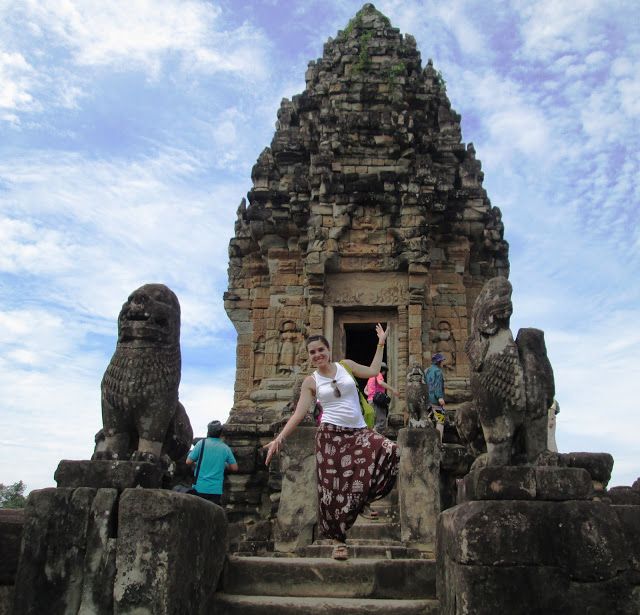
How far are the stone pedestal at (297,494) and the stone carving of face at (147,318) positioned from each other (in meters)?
3.11

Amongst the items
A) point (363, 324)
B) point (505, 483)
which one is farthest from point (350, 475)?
point (363, 324)

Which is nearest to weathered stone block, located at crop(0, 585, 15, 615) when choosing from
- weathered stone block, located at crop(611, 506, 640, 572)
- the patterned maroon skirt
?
the patterned maroon skirt

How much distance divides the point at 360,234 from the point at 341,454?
9.65m

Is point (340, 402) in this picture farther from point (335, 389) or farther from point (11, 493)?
A: point (11, 493)

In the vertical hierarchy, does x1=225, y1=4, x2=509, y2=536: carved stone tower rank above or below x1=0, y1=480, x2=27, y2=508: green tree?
above

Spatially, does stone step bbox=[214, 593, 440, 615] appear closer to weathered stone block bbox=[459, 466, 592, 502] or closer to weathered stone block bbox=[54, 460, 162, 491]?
weathered stone block bbox=[459, 466, 592, 502]

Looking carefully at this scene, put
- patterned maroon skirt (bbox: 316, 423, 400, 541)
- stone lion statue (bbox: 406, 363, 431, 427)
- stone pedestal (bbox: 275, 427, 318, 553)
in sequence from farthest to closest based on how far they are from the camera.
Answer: stone lion statue (bbox: 406, 363, 431, 427), stone pedestal (bbox: 275, 427, 318, 553), patterned maroon skirt (bbox: 316, 423, 400, 541)

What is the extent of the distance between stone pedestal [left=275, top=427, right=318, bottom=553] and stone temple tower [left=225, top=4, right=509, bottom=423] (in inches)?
184

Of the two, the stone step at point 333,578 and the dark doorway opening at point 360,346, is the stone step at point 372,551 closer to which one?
the stone step at point 333,578

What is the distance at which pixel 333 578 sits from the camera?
4.79 metres

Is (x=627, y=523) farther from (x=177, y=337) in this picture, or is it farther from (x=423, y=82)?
(x=423, y=82)

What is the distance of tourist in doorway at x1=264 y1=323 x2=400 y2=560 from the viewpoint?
497 cm

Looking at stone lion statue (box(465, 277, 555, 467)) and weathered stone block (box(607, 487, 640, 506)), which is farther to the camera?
weathered stone block (box(607, 487, 640, 506))

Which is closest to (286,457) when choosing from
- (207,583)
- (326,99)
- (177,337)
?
(177,337)
